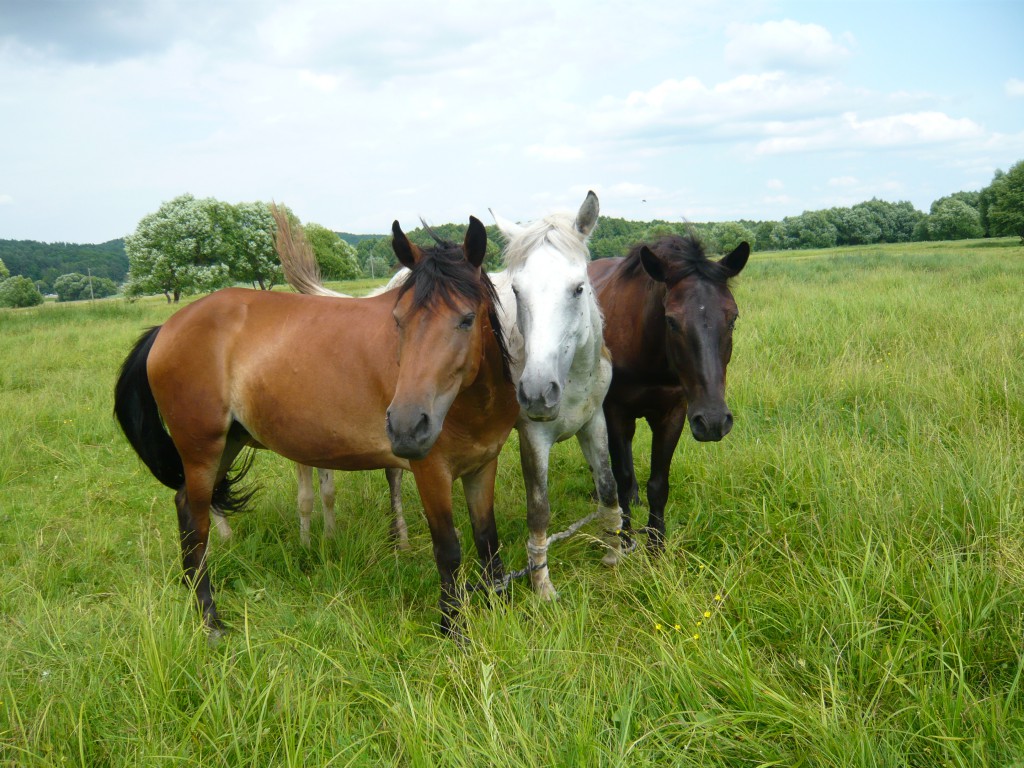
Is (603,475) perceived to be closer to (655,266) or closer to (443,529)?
(443,529)

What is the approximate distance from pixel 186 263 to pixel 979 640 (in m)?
40.3

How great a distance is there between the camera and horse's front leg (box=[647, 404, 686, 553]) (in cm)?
398

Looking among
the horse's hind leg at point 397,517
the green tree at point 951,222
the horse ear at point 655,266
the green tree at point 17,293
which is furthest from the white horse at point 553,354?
the green tree at point 17,293

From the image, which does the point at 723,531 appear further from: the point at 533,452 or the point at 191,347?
the point at 191,347

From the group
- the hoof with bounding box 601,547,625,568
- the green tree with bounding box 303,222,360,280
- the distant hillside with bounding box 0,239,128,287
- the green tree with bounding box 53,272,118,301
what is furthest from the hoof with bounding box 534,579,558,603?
the green tree with bounding box 53,272,118,301

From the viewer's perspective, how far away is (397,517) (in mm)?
4645

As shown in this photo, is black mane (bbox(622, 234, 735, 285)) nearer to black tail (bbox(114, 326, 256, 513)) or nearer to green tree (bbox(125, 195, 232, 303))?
black tail (bbox(114, 326, 256, 513))

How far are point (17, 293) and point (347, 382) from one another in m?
90.7

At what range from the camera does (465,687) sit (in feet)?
7.80

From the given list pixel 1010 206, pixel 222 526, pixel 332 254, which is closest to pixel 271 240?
pixel 222 526

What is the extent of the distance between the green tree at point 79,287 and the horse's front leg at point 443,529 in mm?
103595

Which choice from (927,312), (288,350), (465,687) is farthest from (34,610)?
(927,312)

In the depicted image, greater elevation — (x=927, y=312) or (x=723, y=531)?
(x=927, y=312)

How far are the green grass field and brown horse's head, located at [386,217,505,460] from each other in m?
0.99
